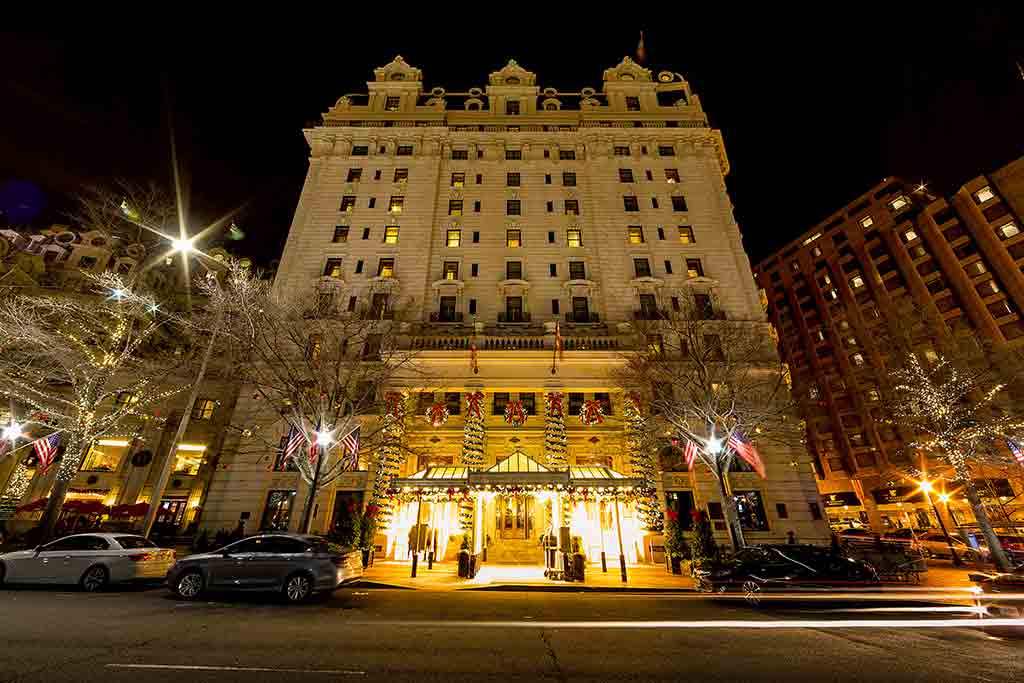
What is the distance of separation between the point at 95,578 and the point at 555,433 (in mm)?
18892

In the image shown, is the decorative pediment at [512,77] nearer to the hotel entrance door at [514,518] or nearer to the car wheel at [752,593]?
the hotel entrance door at [514,518]

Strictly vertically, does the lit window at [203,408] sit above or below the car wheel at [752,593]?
above

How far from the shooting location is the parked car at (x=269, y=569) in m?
11.2

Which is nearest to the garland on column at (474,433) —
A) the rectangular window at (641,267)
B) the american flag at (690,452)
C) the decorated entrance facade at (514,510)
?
the decorated entrance facade at (514,510)

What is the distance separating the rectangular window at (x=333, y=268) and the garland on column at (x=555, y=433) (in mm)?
17783

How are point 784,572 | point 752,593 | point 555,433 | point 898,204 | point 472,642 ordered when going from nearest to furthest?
1. point 472,642
2. point 752,593
3. point 784,572
4. point 555,433
5. point 898,204

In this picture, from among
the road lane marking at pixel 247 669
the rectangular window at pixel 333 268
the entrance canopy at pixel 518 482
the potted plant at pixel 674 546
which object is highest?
the rectangular window at pixel 333 268

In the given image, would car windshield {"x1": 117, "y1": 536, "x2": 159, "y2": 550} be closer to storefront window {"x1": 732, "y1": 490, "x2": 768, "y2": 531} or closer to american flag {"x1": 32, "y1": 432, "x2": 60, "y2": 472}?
american flag {"x1": 32, "y1": 432, "x2": 60, "y2": 472}

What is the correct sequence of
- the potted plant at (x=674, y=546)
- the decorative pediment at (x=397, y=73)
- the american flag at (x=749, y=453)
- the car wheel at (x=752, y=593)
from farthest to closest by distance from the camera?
the decorative pediment at (x=397, y=73) < the potted plant at (x=674, y=546) < the american flag at (x=749, y=453) < the car wheel at (x=752, y=593)

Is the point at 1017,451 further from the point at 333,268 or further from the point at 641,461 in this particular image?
the point at 333,268

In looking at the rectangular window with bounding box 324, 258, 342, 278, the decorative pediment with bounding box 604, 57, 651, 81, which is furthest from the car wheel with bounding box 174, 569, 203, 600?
the decorative pediment with bounding box 604, 57, 651, 81

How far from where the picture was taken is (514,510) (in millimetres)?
23188

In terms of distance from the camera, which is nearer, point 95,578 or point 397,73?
point 95,578

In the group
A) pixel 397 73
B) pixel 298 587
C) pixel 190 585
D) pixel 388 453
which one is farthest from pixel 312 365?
pixel 397 73
